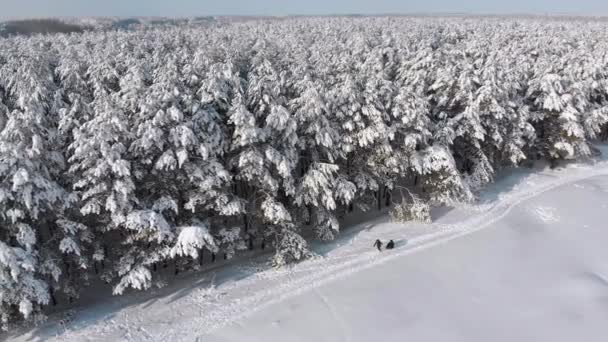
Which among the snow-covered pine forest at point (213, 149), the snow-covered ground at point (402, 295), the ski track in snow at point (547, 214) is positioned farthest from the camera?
the ski track in snow at point (547, 214)

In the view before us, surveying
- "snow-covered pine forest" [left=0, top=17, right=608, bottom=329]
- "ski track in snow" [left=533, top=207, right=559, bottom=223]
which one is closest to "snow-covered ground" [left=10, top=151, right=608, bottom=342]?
"ski track in snow" [left=533, top=207, right=559, bottom=223]

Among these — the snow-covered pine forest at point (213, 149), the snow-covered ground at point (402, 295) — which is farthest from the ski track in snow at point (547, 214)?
the snow-covered pine forest at point (213, 149)

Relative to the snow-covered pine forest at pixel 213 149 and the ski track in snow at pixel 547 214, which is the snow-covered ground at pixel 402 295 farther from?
the snow-covered pine forest at pixel 213 149

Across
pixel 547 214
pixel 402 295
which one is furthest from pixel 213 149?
pixel 547 214

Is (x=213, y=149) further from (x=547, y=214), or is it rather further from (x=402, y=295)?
(x=547, y=214)

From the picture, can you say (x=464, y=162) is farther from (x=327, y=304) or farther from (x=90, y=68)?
(x=90, y=68)

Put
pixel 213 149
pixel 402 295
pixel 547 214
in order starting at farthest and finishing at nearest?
1. pixel 547 214
2. pixel 402 295
3. pixel 213 149
